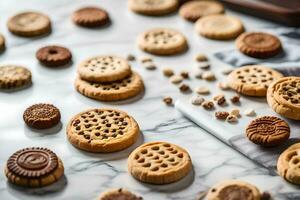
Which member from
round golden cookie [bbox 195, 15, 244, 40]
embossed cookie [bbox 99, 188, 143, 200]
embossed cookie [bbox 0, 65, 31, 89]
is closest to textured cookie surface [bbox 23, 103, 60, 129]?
embossed cookie [bbox 0, 65, 31, 89]

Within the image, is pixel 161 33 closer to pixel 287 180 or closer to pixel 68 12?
pixel 68 12

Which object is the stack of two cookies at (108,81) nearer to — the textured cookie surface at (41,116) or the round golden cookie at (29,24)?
the textured cookie surface at (41,116)

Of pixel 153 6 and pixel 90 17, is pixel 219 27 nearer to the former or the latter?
pixel 153 6

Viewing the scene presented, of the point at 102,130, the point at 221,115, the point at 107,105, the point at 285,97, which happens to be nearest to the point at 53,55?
the point at 107,105

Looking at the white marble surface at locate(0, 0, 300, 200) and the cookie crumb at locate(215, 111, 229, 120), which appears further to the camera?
the cookie crumb at locate(215, 111, 229, 120)

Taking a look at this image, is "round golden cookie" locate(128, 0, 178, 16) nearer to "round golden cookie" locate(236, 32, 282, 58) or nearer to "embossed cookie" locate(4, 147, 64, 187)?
"round golden cookie" locate(236, 32, 282, 58)

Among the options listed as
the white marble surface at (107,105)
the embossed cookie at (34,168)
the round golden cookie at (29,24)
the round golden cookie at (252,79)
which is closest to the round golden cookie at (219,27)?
the white marble surface at (107,105)

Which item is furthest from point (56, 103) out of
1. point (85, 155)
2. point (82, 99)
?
point (85, 155)
